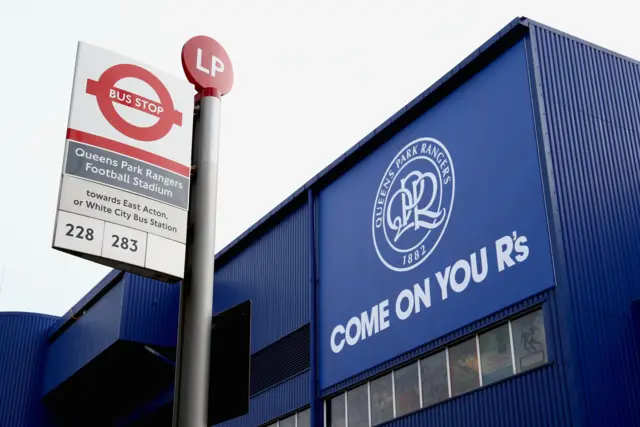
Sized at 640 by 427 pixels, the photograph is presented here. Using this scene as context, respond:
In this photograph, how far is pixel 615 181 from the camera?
80.2ft

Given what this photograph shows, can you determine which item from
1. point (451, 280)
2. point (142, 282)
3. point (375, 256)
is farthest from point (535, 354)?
point (142, 282)

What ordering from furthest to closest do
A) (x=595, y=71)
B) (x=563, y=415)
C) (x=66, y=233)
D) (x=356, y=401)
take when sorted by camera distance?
(x=356, y=401), (x=595, y=71), (x=563, y=415), (x=66, y=233)

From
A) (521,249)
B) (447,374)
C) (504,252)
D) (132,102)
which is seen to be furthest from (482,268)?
(132,102)

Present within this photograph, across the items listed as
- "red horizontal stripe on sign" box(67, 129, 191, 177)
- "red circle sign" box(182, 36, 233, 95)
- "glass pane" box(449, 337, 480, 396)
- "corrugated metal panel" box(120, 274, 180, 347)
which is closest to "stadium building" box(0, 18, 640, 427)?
"glass pane" box(449, 337, 480, 396)

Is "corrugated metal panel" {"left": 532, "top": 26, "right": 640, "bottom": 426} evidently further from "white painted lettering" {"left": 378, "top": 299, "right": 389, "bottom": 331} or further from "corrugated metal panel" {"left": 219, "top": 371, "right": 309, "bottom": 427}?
"corrugated metal panel" {"left": 219, "top": 371, "right": 309, "bottom": 427}

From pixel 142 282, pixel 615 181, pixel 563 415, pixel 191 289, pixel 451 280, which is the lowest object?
pixel 191 289

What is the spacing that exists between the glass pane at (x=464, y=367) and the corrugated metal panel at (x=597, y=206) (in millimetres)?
3421

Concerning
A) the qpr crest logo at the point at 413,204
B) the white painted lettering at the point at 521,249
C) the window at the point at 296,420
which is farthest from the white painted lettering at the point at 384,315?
the white painted lettering at the point at 521,249

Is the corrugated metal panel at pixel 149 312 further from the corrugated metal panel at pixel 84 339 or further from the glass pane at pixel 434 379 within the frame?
the glass pane at pixel 434 379

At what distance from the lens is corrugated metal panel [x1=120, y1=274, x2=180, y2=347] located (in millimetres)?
38656

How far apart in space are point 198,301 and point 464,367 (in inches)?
733

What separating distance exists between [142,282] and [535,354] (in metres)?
21.9

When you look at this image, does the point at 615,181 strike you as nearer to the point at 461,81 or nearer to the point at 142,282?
the point at 461,81

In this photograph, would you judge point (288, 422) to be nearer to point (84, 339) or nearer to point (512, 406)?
point (512, 406)
